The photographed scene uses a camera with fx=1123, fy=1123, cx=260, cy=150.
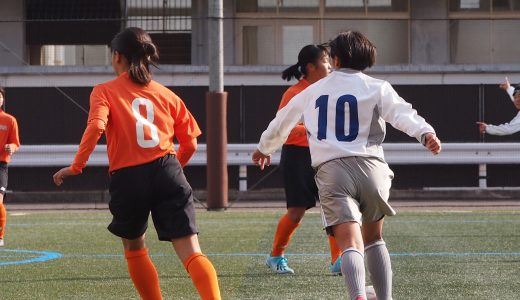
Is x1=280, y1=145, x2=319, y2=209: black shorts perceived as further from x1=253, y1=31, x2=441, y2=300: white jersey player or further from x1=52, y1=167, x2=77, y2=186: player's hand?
x1=52, y1=167, x2=77, y2=186: player's hand

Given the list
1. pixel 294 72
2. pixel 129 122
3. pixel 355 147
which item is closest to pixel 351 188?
pixel 355 147

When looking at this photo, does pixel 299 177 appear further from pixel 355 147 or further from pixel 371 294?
pixel 355 147

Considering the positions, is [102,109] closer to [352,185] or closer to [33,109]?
[352,185]

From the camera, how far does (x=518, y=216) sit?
51.0 ft

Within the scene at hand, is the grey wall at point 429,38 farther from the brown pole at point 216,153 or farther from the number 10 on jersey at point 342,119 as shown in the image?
the number 10 on jersey at point 342,119

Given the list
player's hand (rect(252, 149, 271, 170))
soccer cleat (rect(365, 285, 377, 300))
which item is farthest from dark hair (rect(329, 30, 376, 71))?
soccer cleat (rect(365, 285, 377, 300))

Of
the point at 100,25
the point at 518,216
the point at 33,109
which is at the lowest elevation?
the point at 518,216

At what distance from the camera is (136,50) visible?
6469mm

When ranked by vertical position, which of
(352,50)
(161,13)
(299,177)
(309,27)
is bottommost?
(299,177)

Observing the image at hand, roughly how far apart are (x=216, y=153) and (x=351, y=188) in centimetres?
1201

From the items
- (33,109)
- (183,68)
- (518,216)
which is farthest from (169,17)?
(518,216)

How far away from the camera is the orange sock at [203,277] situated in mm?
6152

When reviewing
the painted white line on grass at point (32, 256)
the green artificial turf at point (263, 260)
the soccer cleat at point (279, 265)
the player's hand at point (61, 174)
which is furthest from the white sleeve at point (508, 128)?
the player's hand at point (61, 174)

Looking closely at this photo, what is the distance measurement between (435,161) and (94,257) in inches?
446
